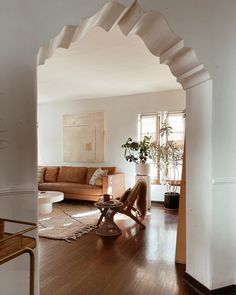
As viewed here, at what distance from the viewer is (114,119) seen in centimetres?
630

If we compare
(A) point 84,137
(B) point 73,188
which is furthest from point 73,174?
(A) point 84,137

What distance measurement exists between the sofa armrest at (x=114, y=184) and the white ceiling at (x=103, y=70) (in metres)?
2.03

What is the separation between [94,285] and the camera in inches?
90.0

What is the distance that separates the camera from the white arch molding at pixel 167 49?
1.81 meters

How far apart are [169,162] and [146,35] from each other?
3.68m

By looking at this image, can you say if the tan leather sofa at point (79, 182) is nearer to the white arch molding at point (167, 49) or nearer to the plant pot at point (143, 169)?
the plant pot at point (143, 169)

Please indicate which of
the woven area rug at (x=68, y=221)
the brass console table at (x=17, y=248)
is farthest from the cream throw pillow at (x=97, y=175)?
the brass console table at (x=17, y=248)

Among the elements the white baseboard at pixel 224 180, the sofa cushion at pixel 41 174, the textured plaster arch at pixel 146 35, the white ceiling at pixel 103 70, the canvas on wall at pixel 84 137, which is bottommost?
the sofa cushion at pixel 41 174

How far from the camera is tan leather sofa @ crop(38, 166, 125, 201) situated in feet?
17.8

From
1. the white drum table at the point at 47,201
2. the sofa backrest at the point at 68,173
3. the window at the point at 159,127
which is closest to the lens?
the white drum table at the point at 47,201

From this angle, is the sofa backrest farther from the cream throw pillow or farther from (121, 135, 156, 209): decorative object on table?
(121, 135, 156, 209): decorative object on table

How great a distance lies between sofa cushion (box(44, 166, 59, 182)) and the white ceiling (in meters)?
1.93

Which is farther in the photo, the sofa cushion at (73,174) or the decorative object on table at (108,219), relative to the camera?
the sofa cushion at (73,174)

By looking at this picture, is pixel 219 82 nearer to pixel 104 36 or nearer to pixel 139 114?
pixel 104 36
